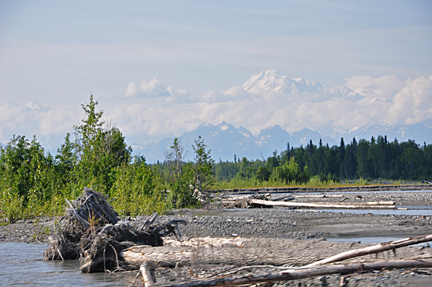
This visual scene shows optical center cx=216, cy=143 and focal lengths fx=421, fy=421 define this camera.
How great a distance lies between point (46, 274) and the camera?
988 centimetres

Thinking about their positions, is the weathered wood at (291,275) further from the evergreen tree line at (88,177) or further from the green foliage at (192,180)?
the green foliage at (192,180)

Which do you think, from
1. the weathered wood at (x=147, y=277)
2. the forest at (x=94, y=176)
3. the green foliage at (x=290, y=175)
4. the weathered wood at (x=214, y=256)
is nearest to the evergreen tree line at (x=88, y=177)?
the forest at (x=94, y=176)

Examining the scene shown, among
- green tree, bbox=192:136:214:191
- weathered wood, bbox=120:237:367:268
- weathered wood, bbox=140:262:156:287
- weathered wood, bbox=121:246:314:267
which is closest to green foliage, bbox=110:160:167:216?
green tree, bbox=192:136:214:191

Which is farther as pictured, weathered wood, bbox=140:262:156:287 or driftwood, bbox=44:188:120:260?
driftwood, bbox=44:188:120:260

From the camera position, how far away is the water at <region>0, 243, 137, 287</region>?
29.7ft

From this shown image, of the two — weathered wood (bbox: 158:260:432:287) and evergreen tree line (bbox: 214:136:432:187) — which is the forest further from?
evergreen tree line (bbox: 214:136:432:187)

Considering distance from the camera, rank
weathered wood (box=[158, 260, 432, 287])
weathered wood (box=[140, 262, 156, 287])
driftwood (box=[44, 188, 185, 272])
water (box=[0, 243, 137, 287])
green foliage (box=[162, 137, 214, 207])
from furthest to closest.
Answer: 1. green foliage (box=[162, 137, 214, 207])
2. driftwood (box=[44, 188, 185, 272])
3. water (box=[0, 243, 137, 287])
4. weathered wood (box=[140, 262, 156, 287])
5. weathered wood (box=[158, 260, 432, 287])

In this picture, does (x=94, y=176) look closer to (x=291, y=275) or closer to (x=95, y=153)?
(x=95, y=153)

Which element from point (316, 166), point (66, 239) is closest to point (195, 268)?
point (66, 239)

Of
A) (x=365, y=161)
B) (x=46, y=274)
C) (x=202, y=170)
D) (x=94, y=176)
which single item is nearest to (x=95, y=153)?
(x=94, y=176)

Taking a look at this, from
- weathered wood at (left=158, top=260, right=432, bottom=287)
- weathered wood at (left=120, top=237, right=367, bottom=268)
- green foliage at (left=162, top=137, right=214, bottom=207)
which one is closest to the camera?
weathered wood at (left=158, top=260, right=432, bottom=287)

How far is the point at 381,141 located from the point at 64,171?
12013 cm

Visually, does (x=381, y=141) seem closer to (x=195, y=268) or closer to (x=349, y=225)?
(x=349, y=225)

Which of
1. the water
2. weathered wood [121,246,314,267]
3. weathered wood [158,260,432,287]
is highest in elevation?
weathered wood [158,260,432,287]
